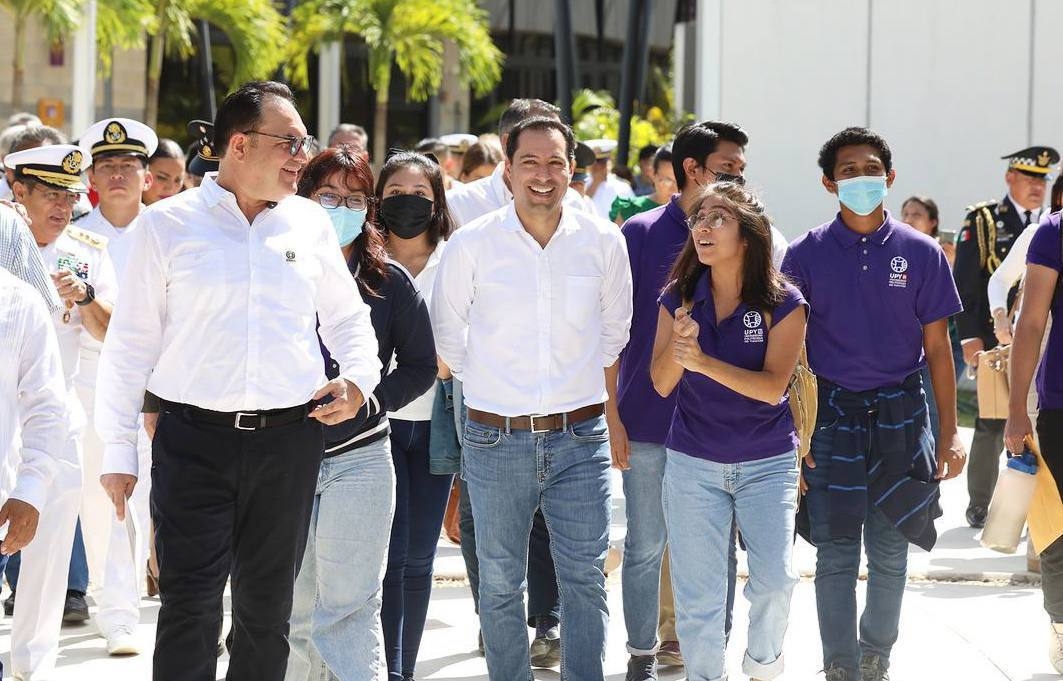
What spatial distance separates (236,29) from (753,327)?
3025 cm

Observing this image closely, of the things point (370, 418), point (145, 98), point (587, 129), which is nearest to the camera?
point (370, 418)

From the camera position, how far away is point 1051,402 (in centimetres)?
600

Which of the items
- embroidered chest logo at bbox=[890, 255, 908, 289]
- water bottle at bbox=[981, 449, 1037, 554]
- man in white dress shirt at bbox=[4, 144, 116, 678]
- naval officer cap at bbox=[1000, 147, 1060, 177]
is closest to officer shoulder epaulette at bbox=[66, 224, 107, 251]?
man in white dress shirt at bbox=[4, 144, 116, 678]

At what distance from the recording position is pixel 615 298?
561 centimetres

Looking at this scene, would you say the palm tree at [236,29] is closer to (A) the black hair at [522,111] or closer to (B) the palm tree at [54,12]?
(B) the palm tree at [54,12]

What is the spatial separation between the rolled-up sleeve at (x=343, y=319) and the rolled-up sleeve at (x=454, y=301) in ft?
2.10

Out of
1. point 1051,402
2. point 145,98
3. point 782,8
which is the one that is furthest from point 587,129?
point 1051,402

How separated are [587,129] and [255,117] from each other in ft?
83.6

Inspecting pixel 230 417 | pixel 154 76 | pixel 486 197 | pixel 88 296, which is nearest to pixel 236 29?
pixel 154 76

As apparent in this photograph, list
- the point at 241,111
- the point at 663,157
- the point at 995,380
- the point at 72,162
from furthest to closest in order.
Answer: the point at 663,157 < the point at 995,380 < the point at 72,162 < the point at 241,111

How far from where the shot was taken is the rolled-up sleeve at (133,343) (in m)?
4.46

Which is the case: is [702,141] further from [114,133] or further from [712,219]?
[114,133]

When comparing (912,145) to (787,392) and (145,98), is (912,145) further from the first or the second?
(145,98)

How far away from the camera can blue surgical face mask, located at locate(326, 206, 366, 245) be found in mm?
5387
